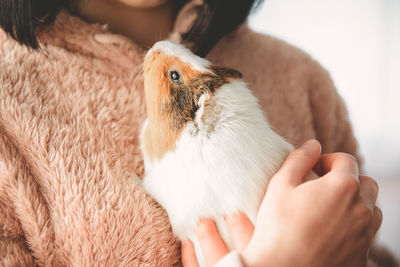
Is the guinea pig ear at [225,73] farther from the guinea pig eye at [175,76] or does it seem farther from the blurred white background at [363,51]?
the blurred white background at [363,51]

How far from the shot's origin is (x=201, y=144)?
1.39ft

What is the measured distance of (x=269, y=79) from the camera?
755 mm

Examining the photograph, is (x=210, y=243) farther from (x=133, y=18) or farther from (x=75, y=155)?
(x=133, y=18)

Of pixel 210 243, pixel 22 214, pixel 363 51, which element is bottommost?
pixel 22 214

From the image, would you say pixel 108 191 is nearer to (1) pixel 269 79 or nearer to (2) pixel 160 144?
(2) pixel 160 144

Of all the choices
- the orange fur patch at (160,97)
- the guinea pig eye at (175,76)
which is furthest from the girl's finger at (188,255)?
the guinea pig eye at (175,76)

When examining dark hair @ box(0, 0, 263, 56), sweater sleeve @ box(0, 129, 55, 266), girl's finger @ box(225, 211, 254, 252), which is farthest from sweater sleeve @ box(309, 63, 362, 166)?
sweater sleeve @ box(0, 129, 55, 266)

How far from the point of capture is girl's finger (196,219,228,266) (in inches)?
15.6

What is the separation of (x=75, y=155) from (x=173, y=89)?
0.20 meters

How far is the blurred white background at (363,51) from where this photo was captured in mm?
1531

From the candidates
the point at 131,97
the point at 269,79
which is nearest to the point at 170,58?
the point at 131,97

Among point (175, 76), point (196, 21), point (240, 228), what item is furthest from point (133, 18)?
point (240, 228)

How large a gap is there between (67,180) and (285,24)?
1.43 meters

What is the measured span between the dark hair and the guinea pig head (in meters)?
0.20
